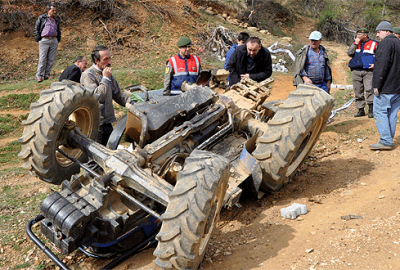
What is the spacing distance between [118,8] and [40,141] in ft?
44.5

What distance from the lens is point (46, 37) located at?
11.3 m

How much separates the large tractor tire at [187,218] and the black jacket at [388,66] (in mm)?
4569

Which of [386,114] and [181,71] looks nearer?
[181,71]

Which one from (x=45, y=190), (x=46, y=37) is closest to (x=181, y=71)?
(x=45, y=190)

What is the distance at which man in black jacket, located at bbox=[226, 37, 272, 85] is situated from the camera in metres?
7.01

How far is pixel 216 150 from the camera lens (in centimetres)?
517

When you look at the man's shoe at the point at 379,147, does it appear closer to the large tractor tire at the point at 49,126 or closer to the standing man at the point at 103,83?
the standing man at the point at 103,83

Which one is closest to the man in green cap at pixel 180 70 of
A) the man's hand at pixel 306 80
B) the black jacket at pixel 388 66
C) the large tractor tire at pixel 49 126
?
the large tractor tire at pixel 49 126

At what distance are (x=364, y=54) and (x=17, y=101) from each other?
9.12 m

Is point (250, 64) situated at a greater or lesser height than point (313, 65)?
lesser

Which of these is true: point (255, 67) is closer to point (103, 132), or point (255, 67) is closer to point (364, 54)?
point (103, 132)

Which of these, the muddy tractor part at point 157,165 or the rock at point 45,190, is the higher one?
the muddy tractor part at point 157,165

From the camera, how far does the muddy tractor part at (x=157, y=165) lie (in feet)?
10.4

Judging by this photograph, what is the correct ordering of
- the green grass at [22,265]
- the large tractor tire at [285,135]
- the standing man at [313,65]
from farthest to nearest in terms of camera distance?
the standing man at [313,65] → the large tractor tire at [285,135] → the green grass at [22,265]
